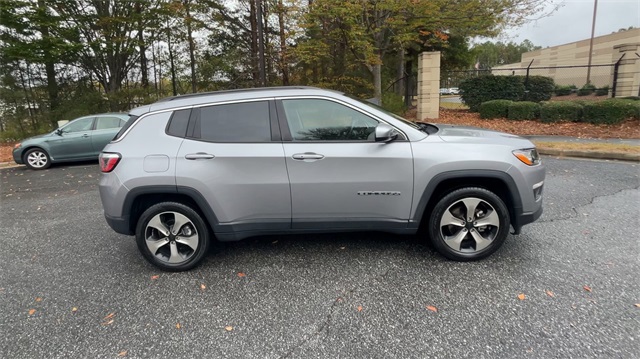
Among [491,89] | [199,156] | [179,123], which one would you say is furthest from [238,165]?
[491,89]

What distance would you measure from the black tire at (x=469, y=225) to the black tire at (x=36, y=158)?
413 inches

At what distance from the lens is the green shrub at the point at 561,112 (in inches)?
449

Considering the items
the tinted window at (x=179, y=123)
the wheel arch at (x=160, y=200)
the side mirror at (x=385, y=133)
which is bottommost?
the wheel arch at (x=160, y=200)

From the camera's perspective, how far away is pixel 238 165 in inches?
121

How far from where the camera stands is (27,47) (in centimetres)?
1370

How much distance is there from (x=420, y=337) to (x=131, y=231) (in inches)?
108

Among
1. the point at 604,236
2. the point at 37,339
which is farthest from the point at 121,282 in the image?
the point at 604,236

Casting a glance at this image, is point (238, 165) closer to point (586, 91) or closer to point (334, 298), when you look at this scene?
point (334, 298)

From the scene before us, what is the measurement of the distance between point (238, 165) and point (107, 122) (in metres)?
8.36

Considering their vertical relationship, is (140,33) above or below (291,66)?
above

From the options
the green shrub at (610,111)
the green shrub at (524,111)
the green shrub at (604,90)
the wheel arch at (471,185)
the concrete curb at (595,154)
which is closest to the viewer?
the wheel arch at (471,185)

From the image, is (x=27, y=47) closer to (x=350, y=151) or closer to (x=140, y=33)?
(x=140, y=33)

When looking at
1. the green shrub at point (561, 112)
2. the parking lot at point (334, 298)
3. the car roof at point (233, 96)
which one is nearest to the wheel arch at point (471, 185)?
the parking lot at point (334, 298)

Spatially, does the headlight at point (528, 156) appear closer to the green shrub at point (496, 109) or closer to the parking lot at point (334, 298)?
→ the parking lot at point (334, 298)
